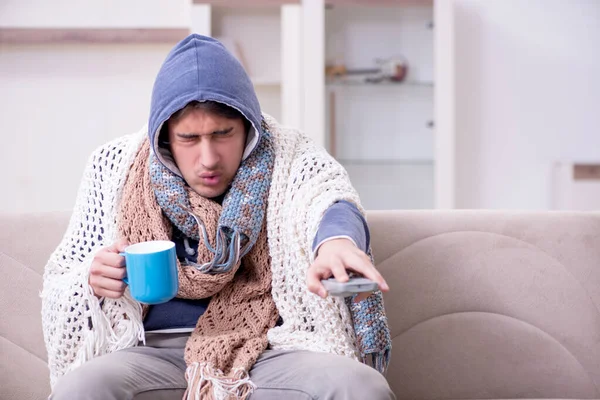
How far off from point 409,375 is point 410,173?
1.66m

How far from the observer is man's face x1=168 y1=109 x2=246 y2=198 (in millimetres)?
1324

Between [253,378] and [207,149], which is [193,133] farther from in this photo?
[253,378]

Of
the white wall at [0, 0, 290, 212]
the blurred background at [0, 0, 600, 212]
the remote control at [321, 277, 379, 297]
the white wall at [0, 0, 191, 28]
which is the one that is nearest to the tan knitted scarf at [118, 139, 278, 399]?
the remote control at [321, 277, 379, 297]

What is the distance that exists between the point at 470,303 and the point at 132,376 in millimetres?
819

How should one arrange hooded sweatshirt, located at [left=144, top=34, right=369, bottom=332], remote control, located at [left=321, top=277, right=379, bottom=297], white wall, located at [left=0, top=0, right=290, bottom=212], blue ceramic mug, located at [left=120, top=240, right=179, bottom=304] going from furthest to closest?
1. white wall, located at [left=0, top=0, right=290, bottom=212]
2. hooded sweatshirt, located at [left=144, top=34, right=369, bottom=332]
3. blue ceramic mug, located at [left=120, top=240, right=179, bottom=304]
4. remote control, located at [left=321, top=277, right=379, bottom=297]

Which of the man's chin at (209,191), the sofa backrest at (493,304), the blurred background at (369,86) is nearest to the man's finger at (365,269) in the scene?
the man's chin at (209,191)

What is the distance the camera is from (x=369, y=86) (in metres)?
3.04

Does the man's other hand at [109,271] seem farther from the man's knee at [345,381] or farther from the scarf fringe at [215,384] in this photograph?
the man's knee at [345,381]

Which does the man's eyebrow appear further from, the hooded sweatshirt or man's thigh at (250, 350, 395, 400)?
man's thigh at (250, 350, 395, 400)

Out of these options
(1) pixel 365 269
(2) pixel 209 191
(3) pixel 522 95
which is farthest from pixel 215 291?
(3) pixel 522 95

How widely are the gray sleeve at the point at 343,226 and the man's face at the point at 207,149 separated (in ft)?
0.88

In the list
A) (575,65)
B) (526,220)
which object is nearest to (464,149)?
(575,65)

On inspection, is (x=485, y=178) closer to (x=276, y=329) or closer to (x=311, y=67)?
(x=311, y=67)

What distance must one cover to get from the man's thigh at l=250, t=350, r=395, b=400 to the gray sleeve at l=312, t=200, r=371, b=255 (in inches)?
7.7
